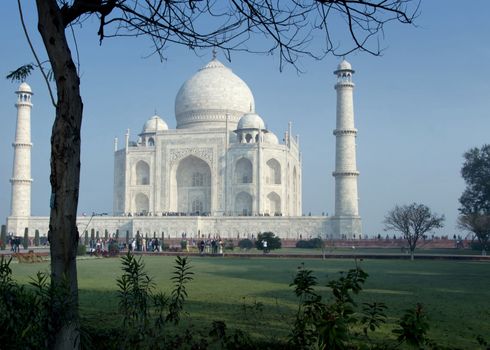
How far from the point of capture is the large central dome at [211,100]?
3672cm

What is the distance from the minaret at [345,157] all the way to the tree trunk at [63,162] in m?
27.8

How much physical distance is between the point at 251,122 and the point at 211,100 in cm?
392

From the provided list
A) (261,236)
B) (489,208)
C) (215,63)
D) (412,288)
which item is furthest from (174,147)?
(412,288)

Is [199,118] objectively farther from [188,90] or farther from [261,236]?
[261,236]

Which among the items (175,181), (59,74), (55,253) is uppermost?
(175,181)

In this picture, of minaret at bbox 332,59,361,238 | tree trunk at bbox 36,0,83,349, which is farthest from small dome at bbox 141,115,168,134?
tree trunk at bbox 36,0,83,349

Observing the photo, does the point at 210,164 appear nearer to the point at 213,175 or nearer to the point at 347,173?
the point at 213,175

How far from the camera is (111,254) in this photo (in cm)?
2045

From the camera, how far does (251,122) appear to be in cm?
3416

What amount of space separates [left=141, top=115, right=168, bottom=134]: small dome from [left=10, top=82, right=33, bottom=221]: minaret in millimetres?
7644

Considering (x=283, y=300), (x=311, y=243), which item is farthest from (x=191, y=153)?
(x=283, y=300)

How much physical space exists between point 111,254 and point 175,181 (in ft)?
49.9

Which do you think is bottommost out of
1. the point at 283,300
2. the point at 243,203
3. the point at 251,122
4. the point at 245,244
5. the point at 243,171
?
the point at 283,300

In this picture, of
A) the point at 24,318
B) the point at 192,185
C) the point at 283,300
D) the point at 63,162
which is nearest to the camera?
the point at 24,318
